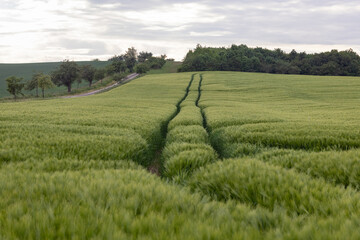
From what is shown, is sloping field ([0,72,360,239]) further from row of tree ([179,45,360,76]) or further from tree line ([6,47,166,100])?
row of tree ([179,45,360,76])

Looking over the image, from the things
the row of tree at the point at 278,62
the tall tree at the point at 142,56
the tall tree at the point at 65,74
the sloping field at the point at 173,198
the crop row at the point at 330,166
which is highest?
the tall tree at the point at 142,56

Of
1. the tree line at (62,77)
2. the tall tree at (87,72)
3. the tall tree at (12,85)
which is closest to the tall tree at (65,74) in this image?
the tree line at (62,77)

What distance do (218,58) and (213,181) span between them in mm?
103734

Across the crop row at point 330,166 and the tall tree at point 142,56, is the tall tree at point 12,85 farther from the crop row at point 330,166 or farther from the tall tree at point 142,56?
the tall tree at point 142,56

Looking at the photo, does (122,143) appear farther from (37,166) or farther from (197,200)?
(197,200)

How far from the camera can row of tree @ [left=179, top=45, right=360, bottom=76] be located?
81500 mm

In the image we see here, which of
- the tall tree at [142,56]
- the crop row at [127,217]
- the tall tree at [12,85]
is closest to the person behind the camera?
the crop row at [127,217]

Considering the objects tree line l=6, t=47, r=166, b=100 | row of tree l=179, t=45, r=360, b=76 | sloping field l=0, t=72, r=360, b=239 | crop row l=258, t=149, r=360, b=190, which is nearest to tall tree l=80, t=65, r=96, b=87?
tree line l=6, t=47, r=166, b=100

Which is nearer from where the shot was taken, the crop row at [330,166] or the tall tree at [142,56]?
the crop row at [330,166]

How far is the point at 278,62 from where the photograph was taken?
9694 cm

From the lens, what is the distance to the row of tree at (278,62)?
8150 cm

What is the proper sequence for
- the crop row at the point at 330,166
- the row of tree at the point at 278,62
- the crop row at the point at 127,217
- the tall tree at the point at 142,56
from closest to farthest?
the crop row at the point at 127,217 < the crop row at the point at 330,166 < the row of tree at the point at 278,62 < the tall tree at the point at 142,56

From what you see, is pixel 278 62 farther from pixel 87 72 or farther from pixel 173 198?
pixel 173 198

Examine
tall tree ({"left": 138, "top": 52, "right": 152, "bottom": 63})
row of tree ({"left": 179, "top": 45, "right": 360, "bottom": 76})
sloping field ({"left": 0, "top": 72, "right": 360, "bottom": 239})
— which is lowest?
sloping field ({"left": 0, "top": 72, "right": 360, "bottom": 239})
